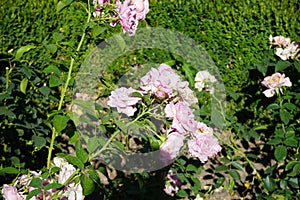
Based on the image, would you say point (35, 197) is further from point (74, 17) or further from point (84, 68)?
point (74, 17)

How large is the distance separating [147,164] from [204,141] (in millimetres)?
931

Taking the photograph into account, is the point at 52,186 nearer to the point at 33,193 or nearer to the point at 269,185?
the point at 33,193

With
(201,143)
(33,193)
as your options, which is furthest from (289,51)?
(33,193)

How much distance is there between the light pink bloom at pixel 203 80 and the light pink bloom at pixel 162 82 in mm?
1579

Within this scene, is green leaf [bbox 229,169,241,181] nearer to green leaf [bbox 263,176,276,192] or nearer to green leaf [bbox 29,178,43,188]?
green leaf [bbox 263,176,276,192]

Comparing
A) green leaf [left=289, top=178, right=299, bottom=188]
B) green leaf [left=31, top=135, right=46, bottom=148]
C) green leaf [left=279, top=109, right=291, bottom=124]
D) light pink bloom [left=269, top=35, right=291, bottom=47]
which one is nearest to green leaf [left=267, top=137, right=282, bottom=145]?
green leaf [left=279, top=109, right=291, bottom=124]

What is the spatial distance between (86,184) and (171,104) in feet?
1.10

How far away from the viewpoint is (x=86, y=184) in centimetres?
145

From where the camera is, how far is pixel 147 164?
252 centimetres

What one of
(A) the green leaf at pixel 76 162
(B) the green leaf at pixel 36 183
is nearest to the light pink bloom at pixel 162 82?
(A) the green leaf at pixel 76 162

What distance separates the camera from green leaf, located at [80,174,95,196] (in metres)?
1.45

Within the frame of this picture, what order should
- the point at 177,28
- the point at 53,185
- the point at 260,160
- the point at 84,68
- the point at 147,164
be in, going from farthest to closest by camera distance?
the point at 177,28
the point at 84,68
the point at 260,160
the point at 147,164
the point at 53,185

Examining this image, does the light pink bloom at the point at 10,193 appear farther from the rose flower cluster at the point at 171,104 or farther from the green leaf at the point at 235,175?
the green leaf at the point at 235,175

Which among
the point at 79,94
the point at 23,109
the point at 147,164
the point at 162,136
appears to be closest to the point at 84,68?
the point at 79,94
